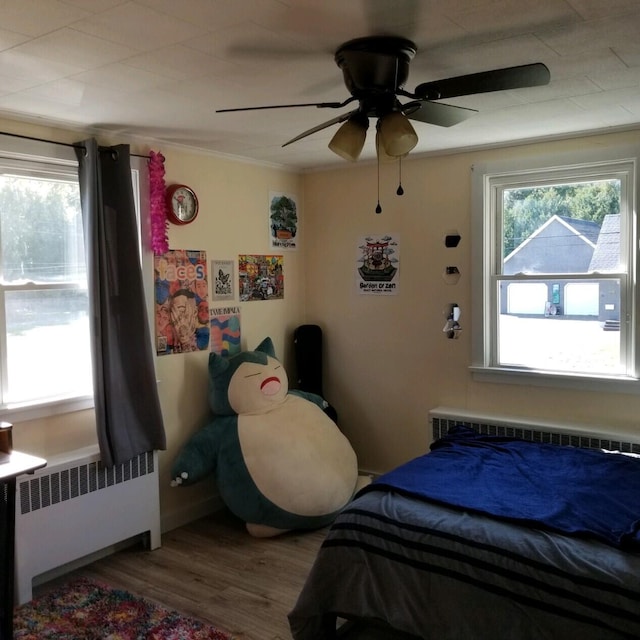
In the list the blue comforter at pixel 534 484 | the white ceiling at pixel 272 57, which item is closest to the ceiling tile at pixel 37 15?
the white ceiling at pixel 272 57

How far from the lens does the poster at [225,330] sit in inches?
161

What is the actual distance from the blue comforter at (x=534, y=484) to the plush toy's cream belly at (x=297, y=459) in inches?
29.2

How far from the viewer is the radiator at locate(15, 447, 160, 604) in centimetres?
301

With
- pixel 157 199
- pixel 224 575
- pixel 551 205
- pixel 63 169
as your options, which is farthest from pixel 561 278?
pixel 63 169

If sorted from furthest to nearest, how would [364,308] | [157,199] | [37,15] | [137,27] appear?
1. [364,308]
2. [157,199]
3. [137,27]
4. [37,15]

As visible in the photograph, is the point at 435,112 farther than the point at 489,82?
Yes

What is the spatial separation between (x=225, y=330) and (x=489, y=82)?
8.34 ft

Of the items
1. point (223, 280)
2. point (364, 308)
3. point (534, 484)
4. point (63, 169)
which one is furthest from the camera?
point (364, 308)

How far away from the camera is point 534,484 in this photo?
284 cm

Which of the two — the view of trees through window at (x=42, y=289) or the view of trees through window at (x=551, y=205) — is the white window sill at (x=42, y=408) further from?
the view of trees through window at (x=551, y=205)

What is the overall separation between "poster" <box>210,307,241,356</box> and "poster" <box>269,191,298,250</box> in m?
0.64

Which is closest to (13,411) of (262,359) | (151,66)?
(262,359)

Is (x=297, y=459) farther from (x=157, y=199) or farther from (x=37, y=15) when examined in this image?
(x=37, y=15)

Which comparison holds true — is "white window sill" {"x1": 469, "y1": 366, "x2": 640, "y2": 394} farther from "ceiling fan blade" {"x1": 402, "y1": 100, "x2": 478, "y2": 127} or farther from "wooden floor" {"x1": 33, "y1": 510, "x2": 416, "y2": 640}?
"ceiling fan blade" {"x1": 402, "y1": 100, "x2": 478, "y2": 127}
